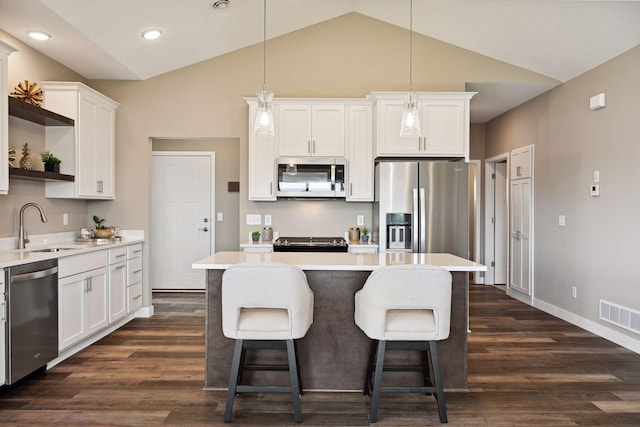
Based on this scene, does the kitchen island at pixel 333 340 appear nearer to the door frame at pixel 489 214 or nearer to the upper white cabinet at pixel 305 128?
the upper white cabinet at pixel 305 128

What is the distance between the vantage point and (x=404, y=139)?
4.54 m

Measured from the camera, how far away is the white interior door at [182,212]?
6.23m

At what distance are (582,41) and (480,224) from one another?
3396 millimetres

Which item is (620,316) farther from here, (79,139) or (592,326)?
(79,139)

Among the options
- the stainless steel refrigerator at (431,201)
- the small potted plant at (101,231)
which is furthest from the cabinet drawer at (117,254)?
the stainless steel refrigerator at (431,201)

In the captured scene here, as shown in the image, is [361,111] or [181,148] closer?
[361,111]

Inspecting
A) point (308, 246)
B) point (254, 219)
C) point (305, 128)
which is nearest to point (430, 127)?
point (305, 128)

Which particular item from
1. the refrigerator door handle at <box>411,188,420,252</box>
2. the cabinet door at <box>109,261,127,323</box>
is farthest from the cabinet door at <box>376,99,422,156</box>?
the cabinet door at <box>109,261,127,323</box>

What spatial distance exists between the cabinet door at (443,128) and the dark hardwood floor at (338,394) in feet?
6.28

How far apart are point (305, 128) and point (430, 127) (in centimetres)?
132

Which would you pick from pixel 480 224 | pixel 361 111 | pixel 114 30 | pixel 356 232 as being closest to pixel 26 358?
pixel 114 30

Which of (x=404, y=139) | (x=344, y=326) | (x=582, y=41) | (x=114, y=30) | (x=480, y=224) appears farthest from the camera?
(x=480, y=224)

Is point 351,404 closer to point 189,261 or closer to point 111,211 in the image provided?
point 111,211

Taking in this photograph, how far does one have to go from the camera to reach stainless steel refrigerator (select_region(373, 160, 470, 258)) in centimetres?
432
